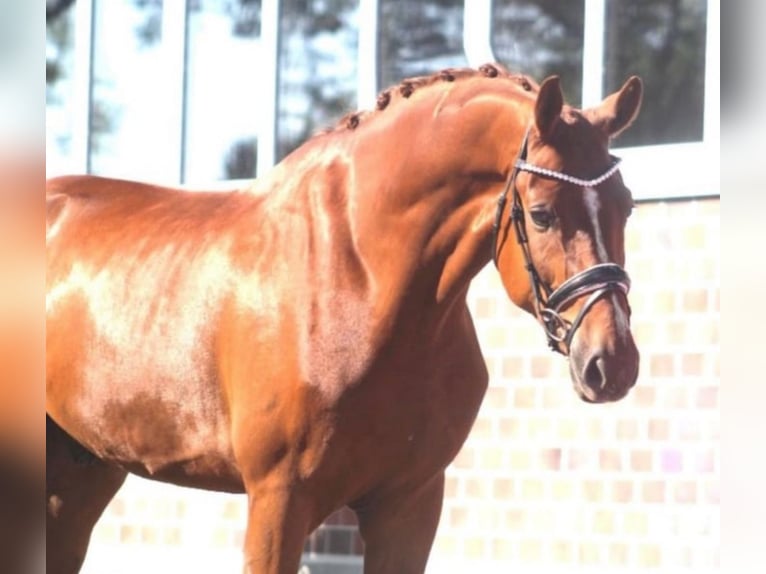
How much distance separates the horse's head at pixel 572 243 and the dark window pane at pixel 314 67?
3902 mm

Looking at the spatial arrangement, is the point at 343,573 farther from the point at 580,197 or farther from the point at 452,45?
the point at 580,197

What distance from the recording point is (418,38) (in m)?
7.68

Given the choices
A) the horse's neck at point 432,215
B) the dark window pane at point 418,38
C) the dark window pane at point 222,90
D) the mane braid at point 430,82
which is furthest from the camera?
the dark window pane at point 222,90

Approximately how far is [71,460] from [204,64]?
11.0 feet

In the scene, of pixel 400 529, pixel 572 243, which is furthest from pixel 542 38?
pixel 572 243

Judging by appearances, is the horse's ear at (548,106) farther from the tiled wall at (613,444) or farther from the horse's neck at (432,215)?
the tiled wall at (613,444)

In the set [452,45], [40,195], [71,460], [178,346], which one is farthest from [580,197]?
[452,45]

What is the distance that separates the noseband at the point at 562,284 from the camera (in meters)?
3.87

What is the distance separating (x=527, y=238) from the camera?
4035 millimetres

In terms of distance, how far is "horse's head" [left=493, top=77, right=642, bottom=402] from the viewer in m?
3.84

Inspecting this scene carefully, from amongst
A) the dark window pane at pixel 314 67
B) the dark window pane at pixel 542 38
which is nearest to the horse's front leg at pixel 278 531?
the dark window pane at pixel 542 38

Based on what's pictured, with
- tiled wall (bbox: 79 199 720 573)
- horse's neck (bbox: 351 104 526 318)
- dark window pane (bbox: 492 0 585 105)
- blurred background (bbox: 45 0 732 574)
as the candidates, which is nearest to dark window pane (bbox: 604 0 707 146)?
blurred background (bbox: 45 0 732 574)

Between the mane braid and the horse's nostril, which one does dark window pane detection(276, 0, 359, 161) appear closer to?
the mane braid

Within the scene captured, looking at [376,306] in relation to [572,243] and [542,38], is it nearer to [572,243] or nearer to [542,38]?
[572,243]
